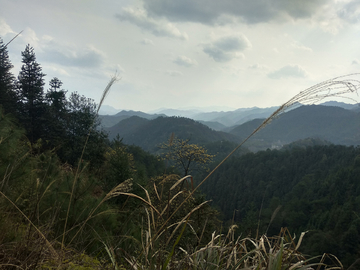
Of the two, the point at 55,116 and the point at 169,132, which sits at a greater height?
the point at 169,132

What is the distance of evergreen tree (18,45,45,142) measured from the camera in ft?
64.3

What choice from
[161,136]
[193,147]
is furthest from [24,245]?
[161,136]

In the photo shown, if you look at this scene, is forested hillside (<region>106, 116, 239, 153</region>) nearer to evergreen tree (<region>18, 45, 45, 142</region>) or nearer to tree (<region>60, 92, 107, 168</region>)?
evergreen tree (<region>18, 45, 45, 142</region>)

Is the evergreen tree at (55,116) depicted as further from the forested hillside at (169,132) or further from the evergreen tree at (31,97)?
the forested hillside at (169,132)

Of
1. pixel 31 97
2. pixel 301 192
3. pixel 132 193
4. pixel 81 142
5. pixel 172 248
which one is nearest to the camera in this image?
pixel 172 248

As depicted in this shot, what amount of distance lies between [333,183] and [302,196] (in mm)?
8628

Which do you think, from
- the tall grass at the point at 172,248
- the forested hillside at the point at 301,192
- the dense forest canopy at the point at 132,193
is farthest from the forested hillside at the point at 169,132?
the tall grass at the point at 172,248

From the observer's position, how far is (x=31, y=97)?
805 inches

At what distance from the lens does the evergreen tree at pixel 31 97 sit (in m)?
19.6

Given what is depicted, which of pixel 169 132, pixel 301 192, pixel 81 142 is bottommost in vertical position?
pixel 301 192

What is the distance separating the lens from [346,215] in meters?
41.0

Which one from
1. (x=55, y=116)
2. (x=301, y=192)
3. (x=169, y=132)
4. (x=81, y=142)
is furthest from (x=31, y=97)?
(x=169, y=132)

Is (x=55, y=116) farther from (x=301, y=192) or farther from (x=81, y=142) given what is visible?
(x=301, y=192)

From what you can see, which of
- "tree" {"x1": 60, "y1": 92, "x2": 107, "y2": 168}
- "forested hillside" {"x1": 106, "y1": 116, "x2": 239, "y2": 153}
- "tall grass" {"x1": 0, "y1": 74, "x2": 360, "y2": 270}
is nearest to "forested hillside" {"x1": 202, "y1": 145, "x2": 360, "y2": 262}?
"tree" {"x1": 60, "y1": 92, "x2": 107, "y2": 168}
